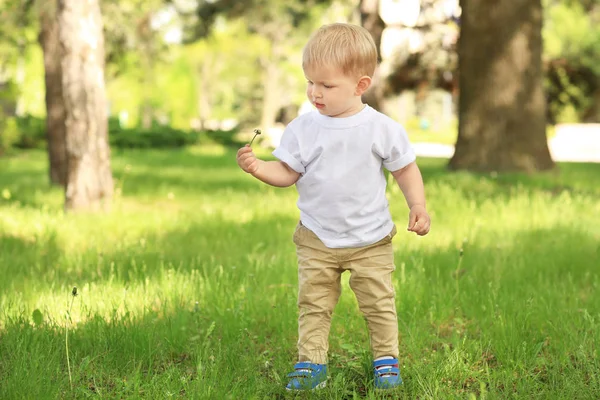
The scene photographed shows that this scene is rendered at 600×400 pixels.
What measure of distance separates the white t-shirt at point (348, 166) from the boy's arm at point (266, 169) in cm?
5

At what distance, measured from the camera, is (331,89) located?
9.69 feet

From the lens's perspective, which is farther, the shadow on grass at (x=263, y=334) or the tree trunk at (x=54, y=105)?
the tree trunk at (x=54, y=105)

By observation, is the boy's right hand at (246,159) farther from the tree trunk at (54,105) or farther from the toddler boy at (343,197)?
the tree trunk at (54,105)

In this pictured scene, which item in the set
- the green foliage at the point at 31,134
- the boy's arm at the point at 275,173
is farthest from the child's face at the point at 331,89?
the green foliage at the point at 31,134

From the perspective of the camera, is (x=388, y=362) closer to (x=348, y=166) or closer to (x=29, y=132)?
(x=348, y=166)

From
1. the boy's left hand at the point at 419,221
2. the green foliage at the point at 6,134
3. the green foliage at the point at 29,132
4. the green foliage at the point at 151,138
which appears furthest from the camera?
the green foliage at the point at 151,138

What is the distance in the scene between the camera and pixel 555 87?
56.2 feet

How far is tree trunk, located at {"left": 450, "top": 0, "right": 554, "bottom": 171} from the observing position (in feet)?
35.7

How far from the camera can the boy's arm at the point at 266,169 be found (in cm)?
293

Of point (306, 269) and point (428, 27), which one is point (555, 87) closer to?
point (428, 27)

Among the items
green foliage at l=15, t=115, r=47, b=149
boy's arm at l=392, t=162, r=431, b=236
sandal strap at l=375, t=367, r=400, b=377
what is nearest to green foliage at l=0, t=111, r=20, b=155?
green foliage at l=15, t=115, r=47, b=149

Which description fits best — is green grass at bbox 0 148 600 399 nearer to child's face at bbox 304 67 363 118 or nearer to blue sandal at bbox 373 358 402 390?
blue sandal at bbox 373 358 402 390

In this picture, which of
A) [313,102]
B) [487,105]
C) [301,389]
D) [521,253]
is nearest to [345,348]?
[301,389]

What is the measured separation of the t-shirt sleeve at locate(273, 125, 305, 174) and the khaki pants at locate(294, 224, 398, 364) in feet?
0.92
